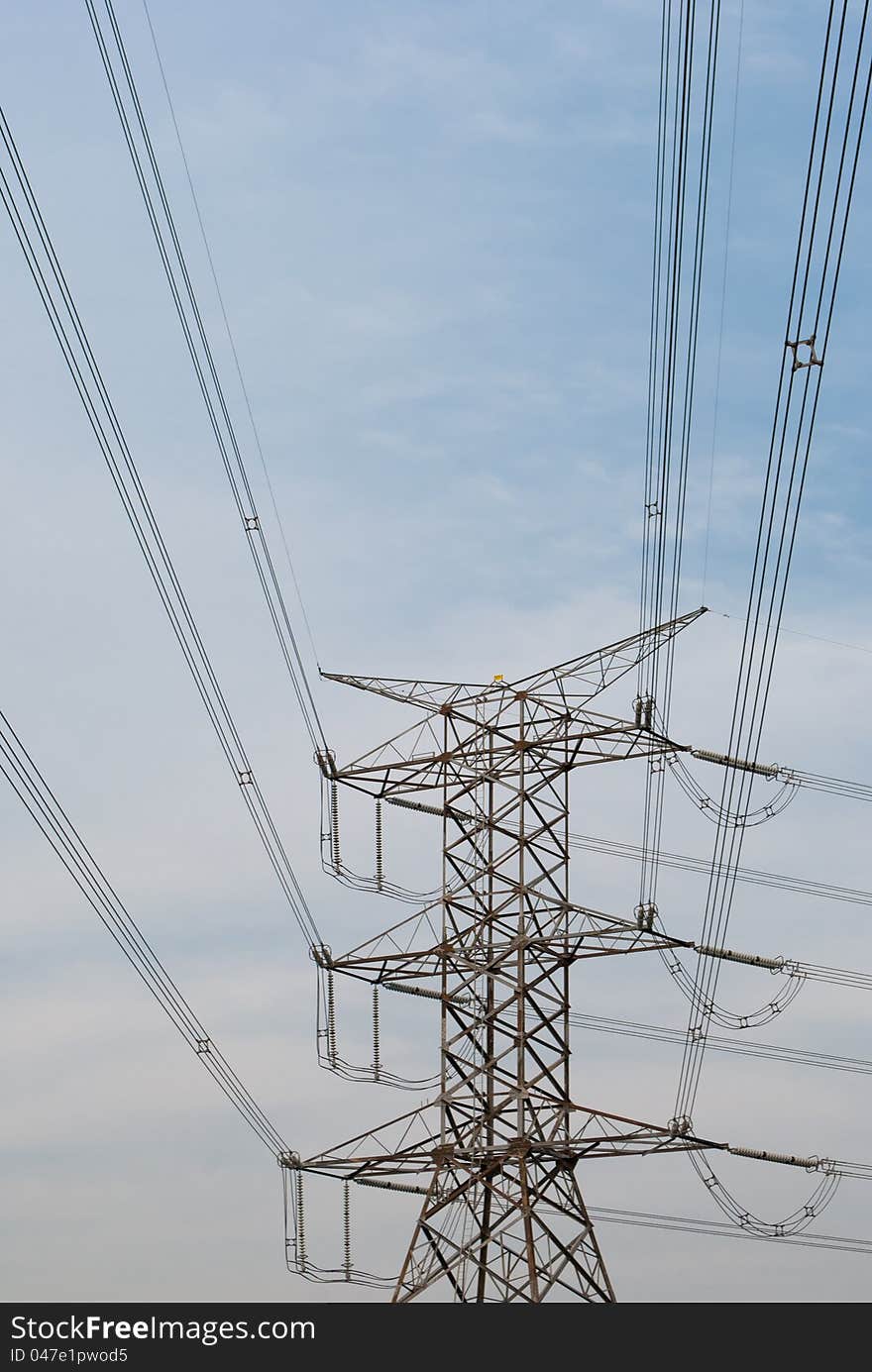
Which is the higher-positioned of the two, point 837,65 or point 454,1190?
point 837,65

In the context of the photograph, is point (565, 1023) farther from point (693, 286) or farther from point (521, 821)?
point (693, 286)

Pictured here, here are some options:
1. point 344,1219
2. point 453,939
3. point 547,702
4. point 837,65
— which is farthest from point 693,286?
point 344,1219

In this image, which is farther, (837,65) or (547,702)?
(547,702)

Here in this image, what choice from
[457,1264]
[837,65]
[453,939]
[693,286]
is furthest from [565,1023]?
[837,65]

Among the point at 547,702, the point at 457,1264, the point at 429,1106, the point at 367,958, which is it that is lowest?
the point at 457,1264

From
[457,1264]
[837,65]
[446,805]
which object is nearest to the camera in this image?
[837,65]

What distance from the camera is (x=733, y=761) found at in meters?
37.6

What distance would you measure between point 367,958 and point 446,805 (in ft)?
13.0

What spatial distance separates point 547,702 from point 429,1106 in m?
8.93

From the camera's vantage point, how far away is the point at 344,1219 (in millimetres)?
36156

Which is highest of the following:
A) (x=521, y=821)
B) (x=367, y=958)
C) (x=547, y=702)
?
(x=547, y=702)

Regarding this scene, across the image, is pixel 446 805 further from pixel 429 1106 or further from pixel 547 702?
pixel 429 1106

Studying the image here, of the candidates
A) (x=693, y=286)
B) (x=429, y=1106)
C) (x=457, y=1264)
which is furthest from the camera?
(x=429, y=1106)

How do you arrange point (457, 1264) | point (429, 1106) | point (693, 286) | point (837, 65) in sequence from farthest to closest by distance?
point (429, 1106) → point (457, 1264) → point (693, 286) → point (837, 65)
